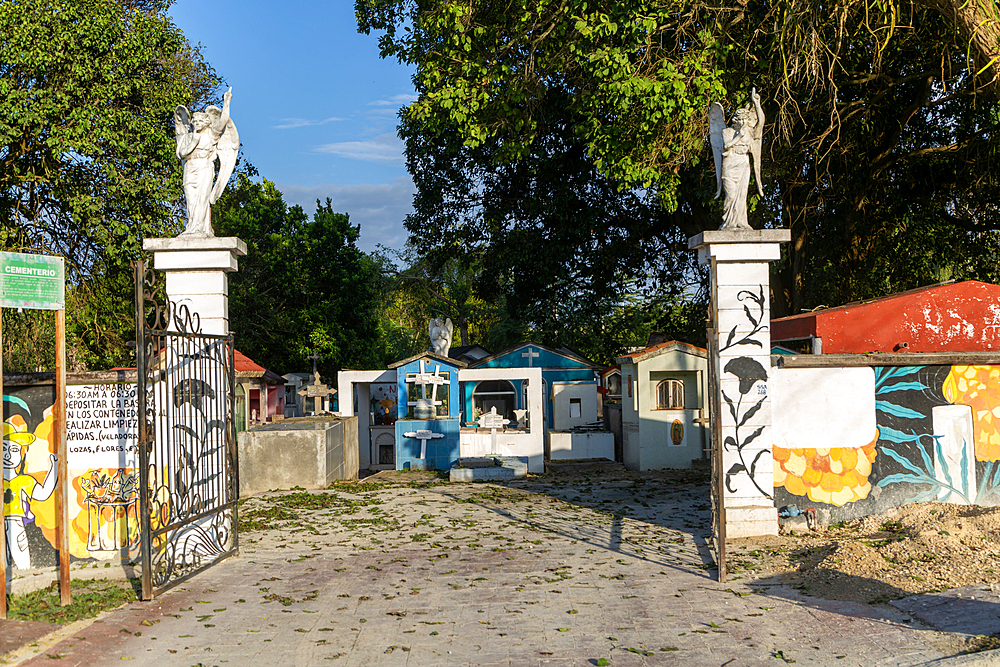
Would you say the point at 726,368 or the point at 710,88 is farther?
the point at 710,88

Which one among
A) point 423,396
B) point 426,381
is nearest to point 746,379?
point 426,381

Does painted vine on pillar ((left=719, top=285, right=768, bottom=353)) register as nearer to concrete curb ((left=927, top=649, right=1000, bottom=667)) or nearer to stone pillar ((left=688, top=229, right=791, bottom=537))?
stone pillar ((left=688, top=229, right=791, bottom=537))

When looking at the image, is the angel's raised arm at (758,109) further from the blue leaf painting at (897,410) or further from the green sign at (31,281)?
the green sign at (31,281)

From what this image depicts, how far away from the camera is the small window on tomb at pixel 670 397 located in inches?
715

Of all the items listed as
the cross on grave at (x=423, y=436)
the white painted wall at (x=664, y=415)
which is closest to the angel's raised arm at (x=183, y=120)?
the cross on grave at (x=423, y=436)

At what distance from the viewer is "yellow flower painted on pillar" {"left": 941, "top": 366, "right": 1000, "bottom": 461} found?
925 centimetres

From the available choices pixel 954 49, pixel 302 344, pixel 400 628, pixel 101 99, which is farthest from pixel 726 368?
pixel 302 344

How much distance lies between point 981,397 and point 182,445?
9.09m

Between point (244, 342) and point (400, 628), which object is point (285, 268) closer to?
point (244, 342)

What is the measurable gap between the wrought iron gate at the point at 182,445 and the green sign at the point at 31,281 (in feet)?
2.45

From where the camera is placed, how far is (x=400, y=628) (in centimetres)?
622

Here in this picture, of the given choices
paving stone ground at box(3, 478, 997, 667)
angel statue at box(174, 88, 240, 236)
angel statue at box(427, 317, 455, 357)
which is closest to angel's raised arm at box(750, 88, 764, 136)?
paving stone ground at box(3, 478, 997, 667)

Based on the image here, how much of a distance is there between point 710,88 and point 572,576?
8080 millimetres

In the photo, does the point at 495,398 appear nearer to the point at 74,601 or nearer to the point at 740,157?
the point at 740,157
